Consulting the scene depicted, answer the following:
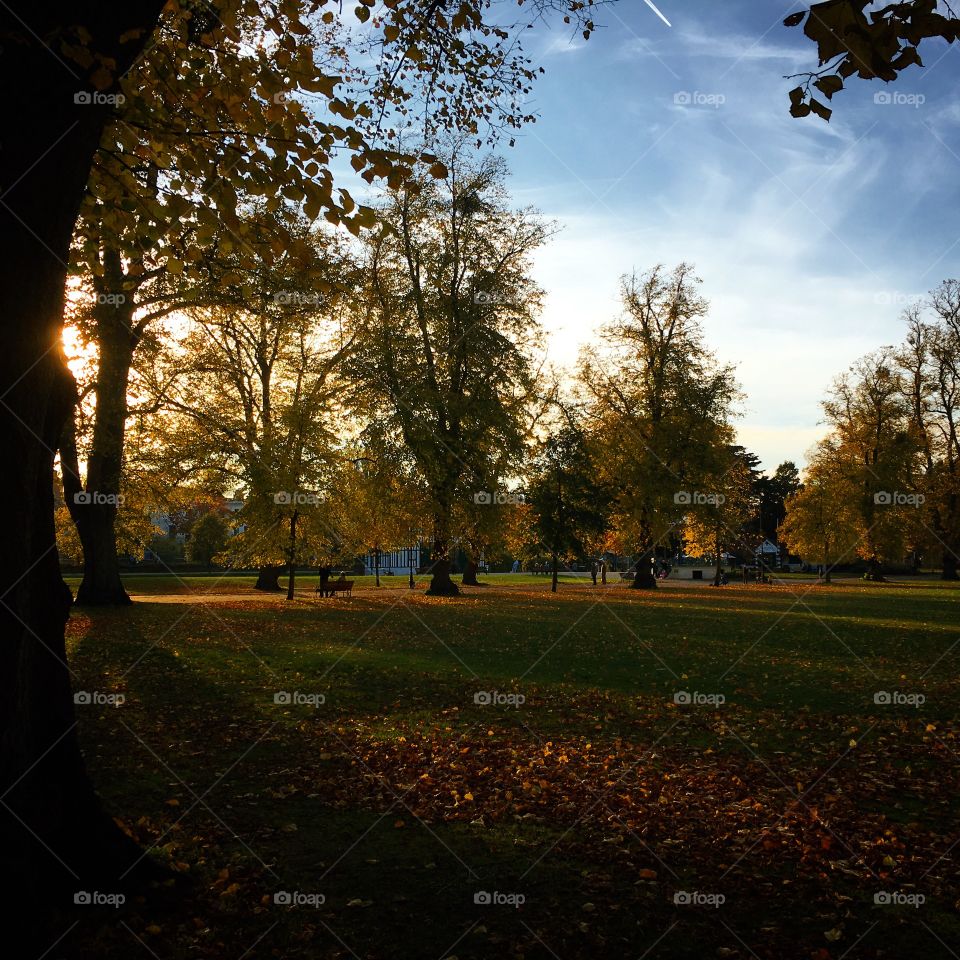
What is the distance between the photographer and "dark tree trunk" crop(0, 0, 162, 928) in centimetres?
370

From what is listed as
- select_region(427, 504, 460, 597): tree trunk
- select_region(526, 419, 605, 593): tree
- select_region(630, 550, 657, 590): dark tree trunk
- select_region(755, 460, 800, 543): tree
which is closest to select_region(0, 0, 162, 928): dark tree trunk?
select_region(427, 504, 460, 597): tree trunk

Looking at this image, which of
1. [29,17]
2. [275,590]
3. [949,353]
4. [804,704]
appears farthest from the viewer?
[949,353]

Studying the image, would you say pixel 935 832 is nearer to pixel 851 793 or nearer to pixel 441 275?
pixel 851 793

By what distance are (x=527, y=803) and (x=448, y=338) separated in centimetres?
2692

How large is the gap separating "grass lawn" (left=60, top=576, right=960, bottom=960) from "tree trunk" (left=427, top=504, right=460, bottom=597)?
1698cm

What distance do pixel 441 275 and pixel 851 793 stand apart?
1128 inches

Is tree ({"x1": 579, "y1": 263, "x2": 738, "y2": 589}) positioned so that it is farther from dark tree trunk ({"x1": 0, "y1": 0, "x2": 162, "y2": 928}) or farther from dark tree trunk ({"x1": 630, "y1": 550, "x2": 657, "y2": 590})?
dark tree trunk ({"x1": 0, "y1": 0, "x2": 162, "y2": 928})

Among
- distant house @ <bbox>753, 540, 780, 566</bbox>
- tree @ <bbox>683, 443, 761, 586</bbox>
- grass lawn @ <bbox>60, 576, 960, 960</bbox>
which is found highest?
tree @ <bbox>683, 443, 761, 586</bbox>

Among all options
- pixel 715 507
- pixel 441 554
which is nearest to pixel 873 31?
pixel 441 554

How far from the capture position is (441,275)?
31656mm

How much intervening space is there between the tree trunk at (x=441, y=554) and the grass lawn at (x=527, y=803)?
16984 millimetres

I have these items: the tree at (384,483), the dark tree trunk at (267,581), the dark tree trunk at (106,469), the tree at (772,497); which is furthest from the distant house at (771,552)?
the dark tree trunk at (106,469)

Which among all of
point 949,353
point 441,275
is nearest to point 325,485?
point 441,275

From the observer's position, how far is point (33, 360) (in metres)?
3.78
